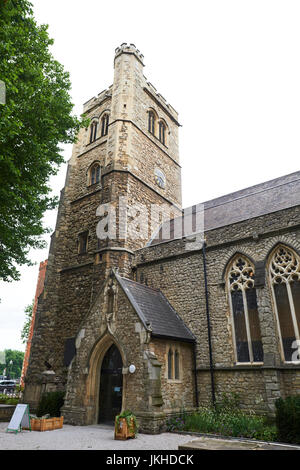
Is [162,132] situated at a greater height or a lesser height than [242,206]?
greater

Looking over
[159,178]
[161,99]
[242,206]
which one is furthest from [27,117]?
[161,99]

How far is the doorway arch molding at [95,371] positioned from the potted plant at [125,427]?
238 cm

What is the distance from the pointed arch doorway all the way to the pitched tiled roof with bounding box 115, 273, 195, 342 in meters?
1.97

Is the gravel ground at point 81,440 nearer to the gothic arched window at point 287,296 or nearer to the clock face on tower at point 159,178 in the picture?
the gothic arched window at point 287,296

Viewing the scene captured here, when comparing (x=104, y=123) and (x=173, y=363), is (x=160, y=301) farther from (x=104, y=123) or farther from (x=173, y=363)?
(x=104, y=123)

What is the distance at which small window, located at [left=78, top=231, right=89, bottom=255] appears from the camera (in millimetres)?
17552

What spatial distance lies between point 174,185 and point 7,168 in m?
14.6

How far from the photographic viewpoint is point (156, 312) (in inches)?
466

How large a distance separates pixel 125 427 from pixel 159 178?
15770mm

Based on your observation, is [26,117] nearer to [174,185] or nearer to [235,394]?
[235,394]

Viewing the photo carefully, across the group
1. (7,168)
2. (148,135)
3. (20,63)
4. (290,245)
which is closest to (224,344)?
(290,245)

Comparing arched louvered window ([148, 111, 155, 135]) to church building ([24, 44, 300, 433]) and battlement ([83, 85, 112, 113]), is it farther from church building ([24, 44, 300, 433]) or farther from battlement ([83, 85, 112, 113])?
battlement ([83, 85, 112, 113])

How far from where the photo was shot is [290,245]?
36.7ft

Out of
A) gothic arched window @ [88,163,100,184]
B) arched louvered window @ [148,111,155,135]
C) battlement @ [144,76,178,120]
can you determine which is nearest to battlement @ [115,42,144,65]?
battlement @ [144,76,178,120]
